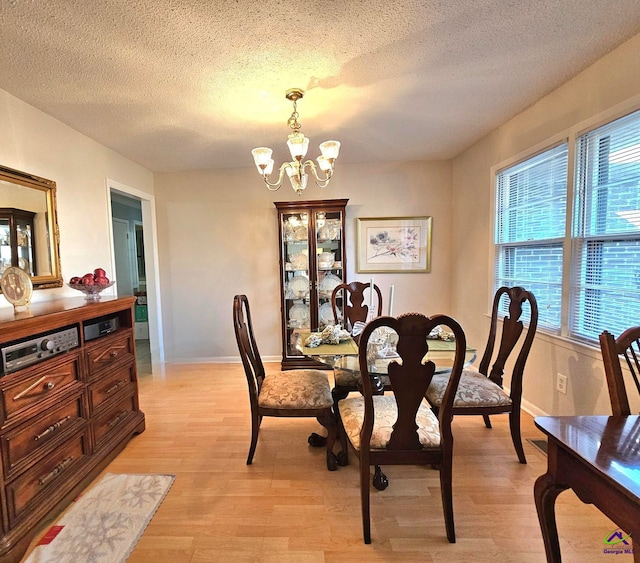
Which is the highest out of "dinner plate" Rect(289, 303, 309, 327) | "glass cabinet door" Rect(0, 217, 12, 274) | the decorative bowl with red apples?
"glass cabinet door" Rect(0, 217, 12, 274)

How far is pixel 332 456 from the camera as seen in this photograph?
Answer: 186 cm

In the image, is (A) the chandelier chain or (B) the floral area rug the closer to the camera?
(B) the floral area rug

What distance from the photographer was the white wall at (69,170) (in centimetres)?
202

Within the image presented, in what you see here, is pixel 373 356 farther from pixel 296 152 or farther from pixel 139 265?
pixel 139 265

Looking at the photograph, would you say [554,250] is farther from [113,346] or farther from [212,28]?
[113,346]

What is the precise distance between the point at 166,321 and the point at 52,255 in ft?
5.84

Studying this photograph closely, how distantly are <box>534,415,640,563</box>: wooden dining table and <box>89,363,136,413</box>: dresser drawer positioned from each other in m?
2.30

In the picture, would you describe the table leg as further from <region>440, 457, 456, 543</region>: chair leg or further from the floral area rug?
the floral area rug

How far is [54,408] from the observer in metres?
1.58

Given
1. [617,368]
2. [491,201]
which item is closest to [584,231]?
[491,201]

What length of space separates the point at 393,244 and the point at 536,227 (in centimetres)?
155

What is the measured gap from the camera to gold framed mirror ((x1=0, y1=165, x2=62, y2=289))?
1.91m

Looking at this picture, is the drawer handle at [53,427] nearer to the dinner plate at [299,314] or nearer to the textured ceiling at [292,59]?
the textured ceiling at [292,59]

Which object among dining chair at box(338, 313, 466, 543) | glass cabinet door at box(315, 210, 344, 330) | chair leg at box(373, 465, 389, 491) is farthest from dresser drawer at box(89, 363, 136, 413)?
glass cabinet door at box(315, 210, 344, 330)
